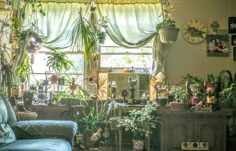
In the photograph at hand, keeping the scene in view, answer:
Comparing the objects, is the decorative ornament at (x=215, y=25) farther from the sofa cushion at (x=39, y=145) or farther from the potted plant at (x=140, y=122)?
the sofa cushion at (x=39, y=145)

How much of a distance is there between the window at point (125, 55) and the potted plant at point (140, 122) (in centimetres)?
90

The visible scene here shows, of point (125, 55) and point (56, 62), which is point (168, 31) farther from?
point (56, 62)

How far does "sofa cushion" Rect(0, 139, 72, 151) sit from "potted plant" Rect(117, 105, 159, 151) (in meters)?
1.01

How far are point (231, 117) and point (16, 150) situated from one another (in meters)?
2.94

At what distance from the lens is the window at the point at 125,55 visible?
5.40 meters

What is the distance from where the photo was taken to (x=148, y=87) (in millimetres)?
5246

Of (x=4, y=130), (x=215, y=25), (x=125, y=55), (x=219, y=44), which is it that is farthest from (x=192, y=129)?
(x=4, y=130)

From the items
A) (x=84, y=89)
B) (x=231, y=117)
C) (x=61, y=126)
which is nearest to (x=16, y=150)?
(x=61, y=126)

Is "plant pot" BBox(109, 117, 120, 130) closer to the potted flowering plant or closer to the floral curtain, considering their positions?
the floral curtain

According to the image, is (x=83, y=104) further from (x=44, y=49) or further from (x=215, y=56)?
(x=215, y=56)

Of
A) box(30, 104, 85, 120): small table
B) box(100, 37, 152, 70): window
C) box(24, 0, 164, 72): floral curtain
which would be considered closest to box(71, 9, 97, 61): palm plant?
box(24, 0, 164, 72): floral curtain

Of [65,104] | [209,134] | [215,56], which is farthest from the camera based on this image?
[215,56]

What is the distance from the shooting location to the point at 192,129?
15.1ft

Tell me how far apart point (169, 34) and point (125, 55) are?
2.66 feet
